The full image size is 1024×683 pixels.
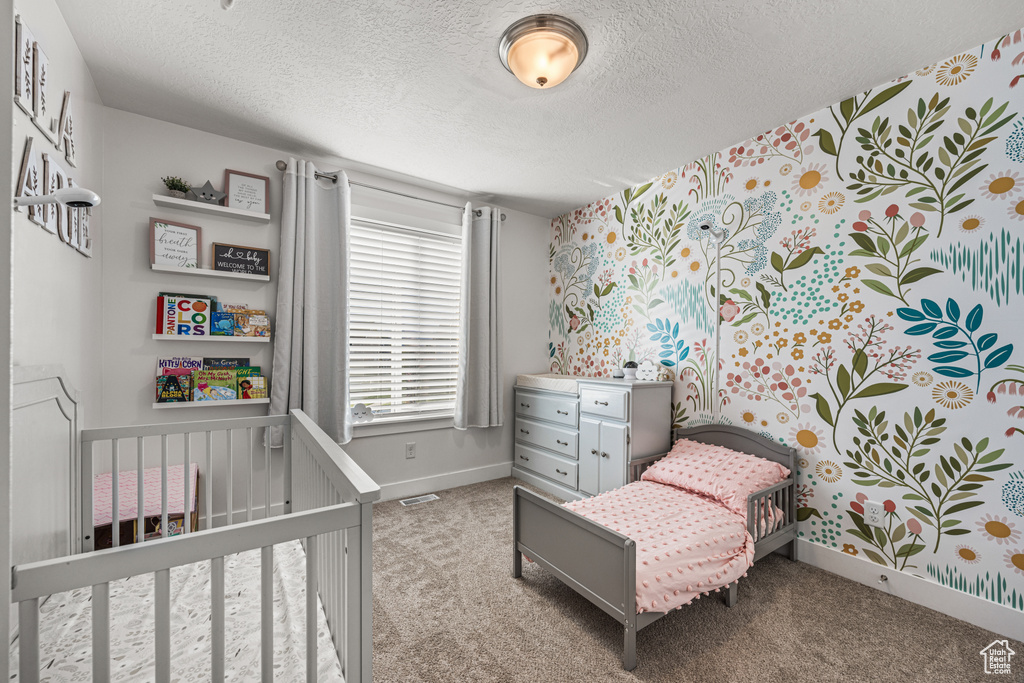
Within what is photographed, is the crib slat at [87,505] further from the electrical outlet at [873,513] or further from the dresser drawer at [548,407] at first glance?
the electrical outlet at [873,513]

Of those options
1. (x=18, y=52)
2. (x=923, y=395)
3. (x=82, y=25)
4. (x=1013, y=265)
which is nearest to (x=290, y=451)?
(x=18, y=52)

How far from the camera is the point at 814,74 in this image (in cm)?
196

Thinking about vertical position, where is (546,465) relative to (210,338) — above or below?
below

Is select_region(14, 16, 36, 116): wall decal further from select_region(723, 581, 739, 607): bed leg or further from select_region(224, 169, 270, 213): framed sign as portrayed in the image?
select_region(723, 581, 739, 607): bed leg

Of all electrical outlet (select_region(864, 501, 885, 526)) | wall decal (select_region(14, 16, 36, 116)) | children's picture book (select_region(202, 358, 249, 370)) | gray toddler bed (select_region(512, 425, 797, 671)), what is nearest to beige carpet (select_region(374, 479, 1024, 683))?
gray toddler bed (select_region(512, 425, 797, 671))

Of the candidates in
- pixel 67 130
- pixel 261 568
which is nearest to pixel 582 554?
pixel 261 568

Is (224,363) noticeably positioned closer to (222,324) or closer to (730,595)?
(222,324)

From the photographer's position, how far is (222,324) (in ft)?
8.28

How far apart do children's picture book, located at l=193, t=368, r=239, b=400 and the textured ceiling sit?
1472mm

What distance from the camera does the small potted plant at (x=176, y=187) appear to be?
93.2 inches

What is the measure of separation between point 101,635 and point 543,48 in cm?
213

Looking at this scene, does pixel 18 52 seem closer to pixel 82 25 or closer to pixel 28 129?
pixel 28 129

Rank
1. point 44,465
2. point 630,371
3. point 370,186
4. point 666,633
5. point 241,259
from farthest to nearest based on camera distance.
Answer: point 370,186 → point 630,371 → point 241,259 → point 666,633 → point 44,465

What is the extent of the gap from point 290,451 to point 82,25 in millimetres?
1970
